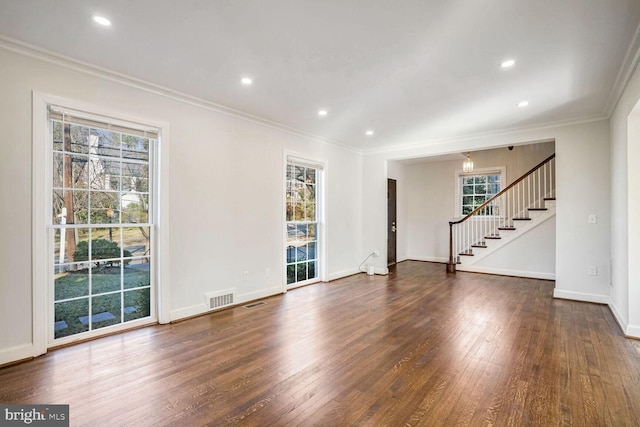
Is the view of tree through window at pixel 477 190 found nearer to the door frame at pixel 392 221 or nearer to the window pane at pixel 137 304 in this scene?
the door frame at pixel 392 221

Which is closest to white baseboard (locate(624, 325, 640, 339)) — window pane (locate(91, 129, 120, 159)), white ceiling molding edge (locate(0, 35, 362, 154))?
white ceiling molding edge (locate(0, 35, 362, 154))

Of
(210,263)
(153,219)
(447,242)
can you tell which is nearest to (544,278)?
(447,242)

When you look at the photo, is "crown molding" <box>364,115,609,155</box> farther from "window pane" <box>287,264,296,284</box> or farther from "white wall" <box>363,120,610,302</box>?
"window pane" <box>287,264,296,284</box>

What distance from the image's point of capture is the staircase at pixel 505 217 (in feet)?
20.2

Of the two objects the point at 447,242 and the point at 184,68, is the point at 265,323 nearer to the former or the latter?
the point at 184,68

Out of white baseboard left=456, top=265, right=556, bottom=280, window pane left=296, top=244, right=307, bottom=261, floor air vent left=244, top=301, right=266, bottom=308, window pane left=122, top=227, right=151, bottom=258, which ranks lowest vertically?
floor air vent left=244, top=301, right=266, bottom=308

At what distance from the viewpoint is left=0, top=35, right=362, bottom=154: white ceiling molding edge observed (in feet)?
8.46

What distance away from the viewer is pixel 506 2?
202 centimetres

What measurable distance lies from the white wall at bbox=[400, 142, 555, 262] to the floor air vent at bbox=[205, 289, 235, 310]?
5.78 meters

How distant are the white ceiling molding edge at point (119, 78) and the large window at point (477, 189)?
522 cm

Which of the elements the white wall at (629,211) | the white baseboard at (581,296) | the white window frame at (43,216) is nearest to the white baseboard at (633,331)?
the white wall at (629,211)

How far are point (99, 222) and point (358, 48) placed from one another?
3.07 metres

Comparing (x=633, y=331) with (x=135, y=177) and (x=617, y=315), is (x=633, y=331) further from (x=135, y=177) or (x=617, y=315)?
(x=135, y=177)

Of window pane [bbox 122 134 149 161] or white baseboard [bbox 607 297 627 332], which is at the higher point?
window pane [bbox 122 134 149 161]
